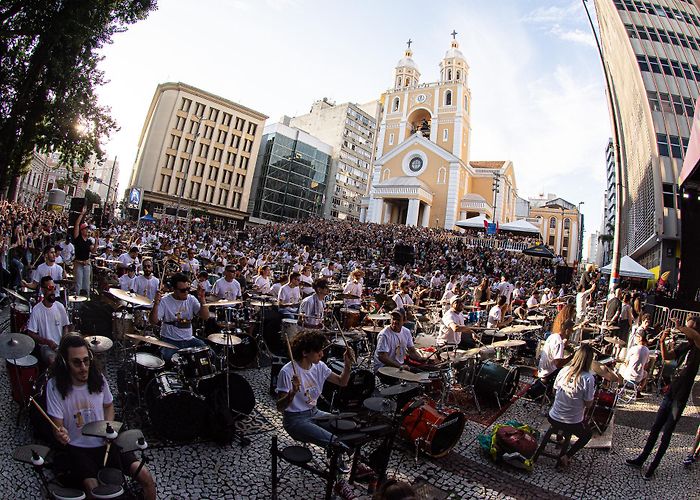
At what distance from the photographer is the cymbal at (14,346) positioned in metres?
3.91

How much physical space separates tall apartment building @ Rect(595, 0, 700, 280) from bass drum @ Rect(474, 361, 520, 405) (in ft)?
84.7

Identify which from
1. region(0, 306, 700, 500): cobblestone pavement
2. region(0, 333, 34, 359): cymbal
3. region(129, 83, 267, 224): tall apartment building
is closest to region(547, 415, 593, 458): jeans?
region(0, 306, 700, 500): cobblestone pavement

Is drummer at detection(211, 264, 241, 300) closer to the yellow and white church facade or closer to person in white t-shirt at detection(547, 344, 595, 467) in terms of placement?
person in white t-shirt at detection(547, 344, 595, 467)

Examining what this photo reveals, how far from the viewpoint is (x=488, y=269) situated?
26.6m

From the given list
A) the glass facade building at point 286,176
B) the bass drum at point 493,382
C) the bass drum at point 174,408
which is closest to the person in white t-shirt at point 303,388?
the bass drum at point 174,408

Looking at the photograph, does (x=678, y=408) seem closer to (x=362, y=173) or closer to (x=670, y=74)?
(x=670, y=74)

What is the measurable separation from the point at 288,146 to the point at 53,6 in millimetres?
59231

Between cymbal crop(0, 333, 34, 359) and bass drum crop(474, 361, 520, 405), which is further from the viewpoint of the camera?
bass drum crop(474, 361, 520, 405)

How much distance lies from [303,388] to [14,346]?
275cm

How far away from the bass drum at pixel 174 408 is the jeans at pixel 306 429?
3.96ft

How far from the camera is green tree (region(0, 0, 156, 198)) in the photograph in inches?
484

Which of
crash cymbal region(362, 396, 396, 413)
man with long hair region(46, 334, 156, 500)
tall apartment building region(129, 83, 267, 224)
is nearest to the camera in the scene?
man with long hair region(46, 334, 156, 500)

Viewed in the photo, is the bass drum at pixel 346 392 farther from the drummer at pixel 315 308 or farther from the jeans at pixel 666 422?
the jeans at pixel 666 422

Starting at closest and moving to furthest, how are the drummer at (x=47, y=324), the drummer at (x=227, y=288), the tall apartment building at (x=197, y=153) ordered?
the drummer at (x=47, y=324), the drummer at (x=227, y=288), the tall apartment building at (x=197, y=153)
